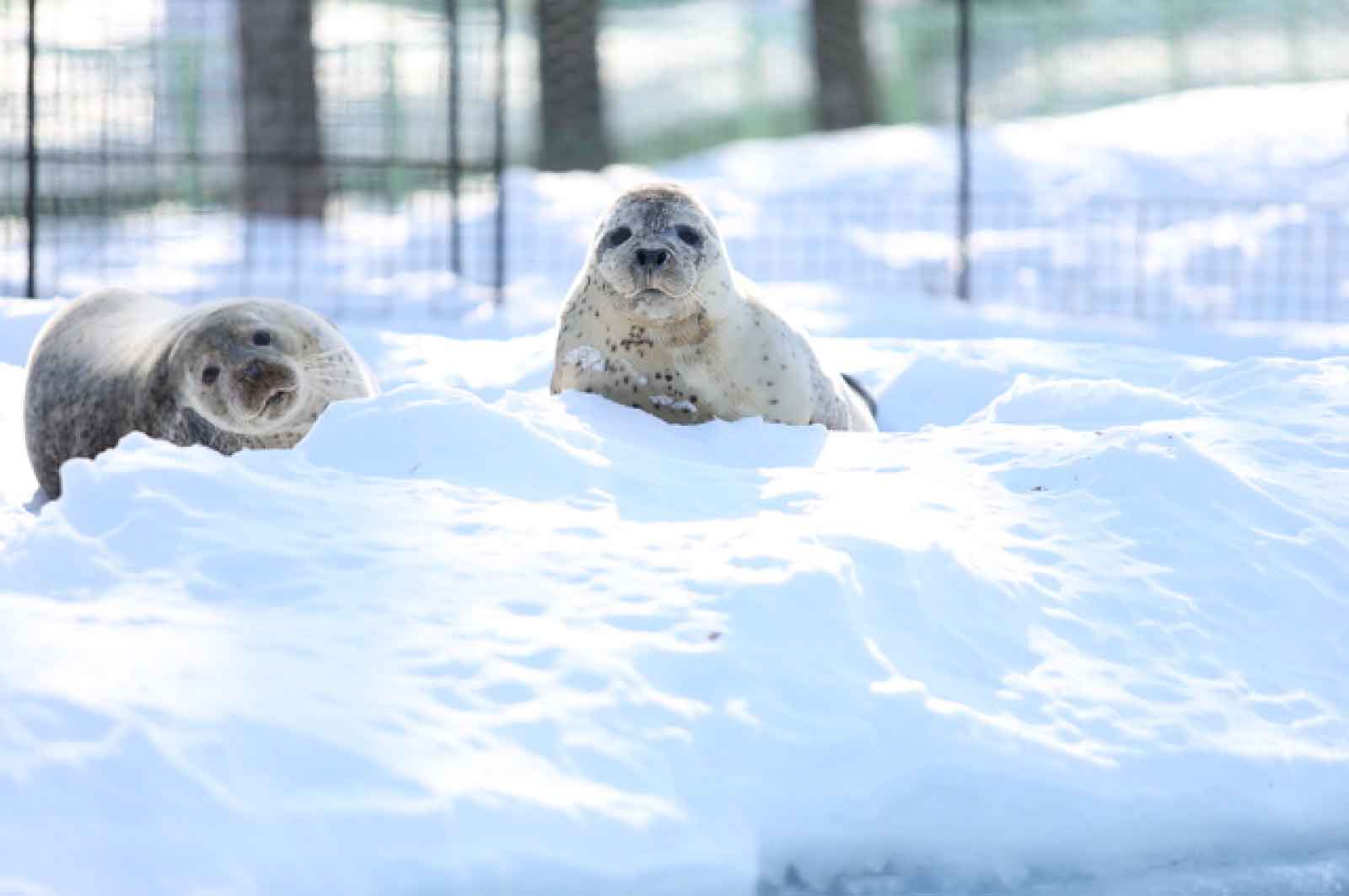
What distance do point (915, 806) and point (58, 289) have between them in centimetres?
793

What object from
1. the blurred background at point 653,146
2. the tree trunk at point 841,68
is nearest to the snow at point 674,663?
the blurred background at point 653,146

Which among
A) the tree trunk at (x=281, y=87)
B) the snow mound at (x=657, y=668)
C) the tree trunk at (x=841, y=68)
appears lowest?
the snow mound at (x=657, y=668)

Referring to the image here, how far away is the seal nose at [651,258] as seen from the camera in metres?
5.24

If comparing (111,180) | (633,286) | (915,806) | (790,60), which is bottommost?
(915,806)

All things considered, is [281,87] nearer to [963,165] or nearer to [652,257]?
[963,165]

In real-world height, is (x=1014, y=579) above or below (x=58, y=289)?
below

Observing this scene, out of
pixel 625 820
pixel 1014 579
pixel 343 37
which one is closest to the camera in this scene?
pixel 625 820

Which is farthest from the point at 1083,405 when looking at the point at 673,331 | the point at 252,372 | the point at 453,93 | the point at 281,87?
the point at 281,87

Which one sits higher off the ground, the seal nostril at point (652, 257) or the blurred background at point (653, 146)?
the blurred background at point (653, 146)

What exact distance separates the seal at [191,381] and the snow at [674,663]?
65 cm

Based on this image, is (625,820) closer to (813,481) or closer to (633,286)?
(813,481)

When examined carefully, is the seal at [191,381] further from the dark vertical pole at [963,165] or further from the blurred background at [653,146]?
the dark vertical pole at [963,165]

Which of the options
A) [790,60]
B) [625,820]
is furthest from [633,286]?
[790,60]

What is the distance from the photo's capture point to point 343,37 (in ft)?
41.6
